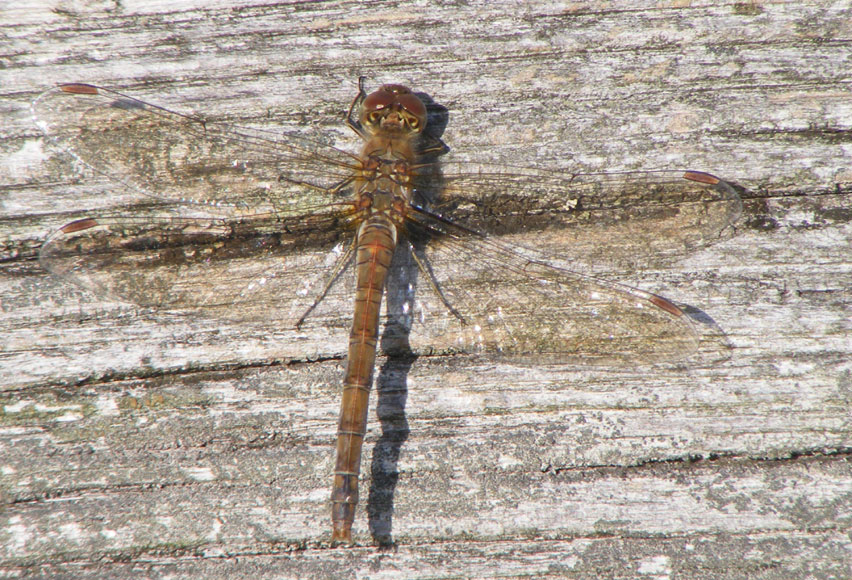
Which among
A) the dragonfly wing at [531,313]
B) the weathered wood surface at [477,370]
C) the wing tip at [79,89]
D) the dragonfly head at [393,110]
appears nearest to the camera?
the weathered wood surface at [477,370]

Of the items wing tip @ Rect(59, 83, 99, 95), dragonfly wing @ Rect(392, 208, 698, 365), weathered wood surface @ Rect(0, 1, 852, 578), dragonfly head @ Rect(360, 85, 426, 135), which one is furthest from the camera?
dragonfly head @ Rect(360, 85, 426, 135)

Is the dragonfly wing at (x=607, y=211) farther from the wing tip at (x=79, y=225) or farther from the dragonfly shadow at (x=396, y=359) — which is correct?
the wing tip at (x=79, y=225)

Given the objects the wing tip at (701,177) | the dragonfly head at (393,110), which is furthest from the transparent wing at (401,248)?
the dragonfly head at (393,110)

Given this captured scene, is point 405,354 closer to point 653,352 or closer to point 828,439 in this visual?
point 653,352

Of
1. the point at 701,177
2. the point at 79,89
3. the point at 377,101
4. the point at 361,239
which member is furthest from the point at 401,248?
the point at 79,89

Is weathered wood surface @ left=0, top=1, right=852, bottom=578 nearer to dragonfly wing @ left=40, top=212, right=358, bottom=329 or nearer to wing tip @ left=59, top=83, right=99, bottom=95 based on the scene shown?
dragonfly wing @ left=40, top=212, right=358, bottom=329

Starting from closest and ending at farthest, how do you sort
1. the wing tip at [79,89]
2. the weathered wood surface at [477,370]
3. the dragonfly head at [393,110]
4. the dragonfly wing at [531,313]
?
the weathered wood surface at [477,370], the dragonfly wing at [531,313], the wing tip at [79,89], the dragonfly head at [393,110]

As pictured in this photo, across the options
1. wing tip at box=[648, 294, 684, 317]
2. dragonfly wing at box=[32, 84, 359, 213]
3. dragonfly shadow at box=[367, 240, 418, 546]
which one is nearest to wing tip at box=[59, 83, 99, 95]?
dragonfly wing at box=[32, 84, 359, 213]

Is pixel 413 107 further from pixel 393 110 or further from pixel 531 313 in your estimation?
pixel 531 313
